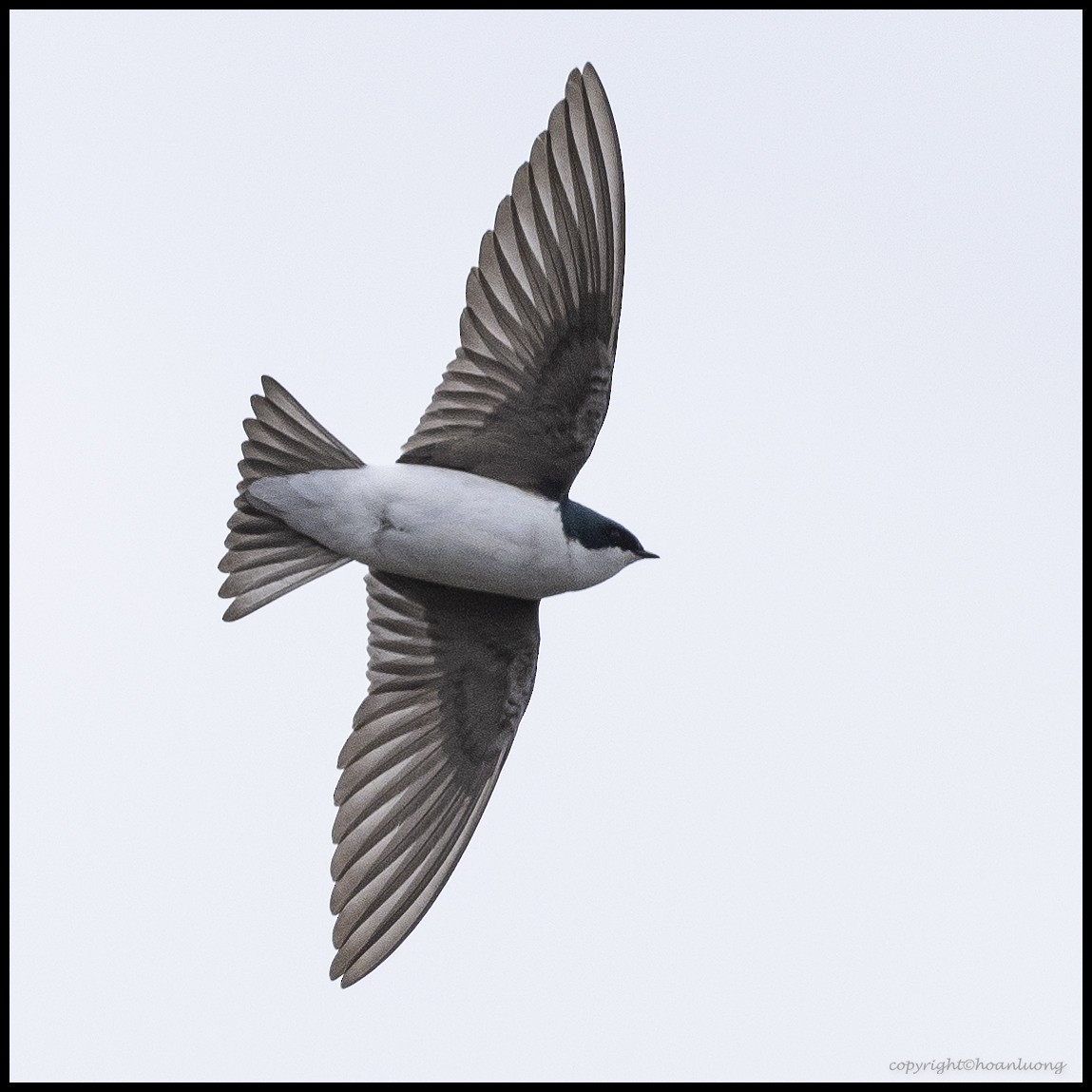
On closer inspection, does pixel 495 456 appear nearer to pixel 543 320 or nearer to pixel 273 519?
pixel 543 320

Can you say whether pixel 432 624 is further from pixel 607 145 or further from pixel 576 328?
pixel 607 145

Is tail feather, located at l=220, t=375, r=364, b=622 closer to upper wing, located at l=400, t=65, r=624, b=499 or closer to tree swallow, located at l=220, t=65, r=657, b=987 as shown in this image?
tree swallow, located at l=220, t=65, r=657, b=987

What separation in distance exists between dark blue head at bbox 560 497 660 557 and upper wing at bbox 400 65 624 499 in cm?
13

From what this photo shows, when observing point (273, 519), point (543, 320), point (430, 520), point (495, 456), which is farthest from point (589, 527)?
point (273, 519)

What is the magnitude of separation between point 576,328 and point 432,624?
93 cm

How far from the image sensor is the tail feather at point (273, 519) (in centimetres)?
509

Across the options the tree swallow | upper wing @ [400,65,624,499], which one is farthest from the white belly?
upper wing @ [400,65,624,499]

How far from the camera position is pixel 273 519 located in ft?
17.0

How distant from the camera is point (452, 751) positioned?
18.5 feet

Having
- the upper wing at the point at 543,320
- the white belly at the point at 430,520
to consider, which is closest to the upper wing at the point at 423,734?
the white belly at the point at 430,520

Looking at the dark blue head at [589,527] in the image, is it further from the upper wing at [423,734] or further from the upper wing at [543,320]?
the upper wing at [423,734]

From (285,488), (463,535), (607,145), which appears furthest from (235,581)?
(607,145)

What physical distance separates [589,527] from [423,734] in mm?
811

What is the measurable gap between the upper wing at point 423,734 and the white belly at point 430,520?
14.8 inches
